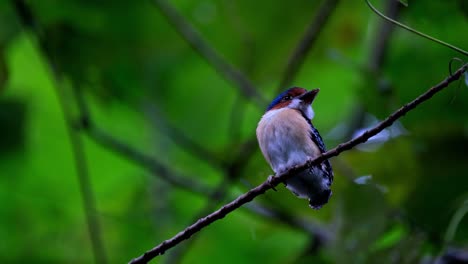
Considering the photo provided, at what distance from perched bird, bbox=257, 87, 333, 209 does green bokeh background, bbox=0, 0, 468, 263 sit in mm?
675

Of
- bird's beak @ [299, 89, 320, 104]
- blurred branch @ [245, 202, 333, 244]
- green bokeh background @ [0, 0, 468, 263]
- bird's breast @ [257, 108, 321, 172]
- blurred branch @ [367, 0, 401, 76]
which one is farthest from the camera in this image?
blurred branch @ [367, 0, 401, 76]

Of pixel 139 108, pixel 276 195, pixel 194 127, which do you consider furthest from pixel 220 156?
pixel 194 127

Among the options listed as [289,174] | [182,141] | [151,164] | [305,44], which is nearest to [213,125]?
[182,141]

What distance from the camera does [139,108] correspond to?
235 inches

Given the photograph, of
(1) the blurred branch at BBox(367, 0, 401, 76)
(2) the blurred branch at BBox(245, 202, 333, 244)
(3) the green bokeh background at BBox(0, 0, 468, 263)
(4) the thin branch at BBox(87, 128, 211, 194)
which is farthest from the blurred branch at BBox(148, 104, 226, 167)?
(1) the blurred branch at BBox(367, 0, 401, 76)

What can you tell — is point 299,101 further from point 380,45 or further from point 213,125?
point 213,125

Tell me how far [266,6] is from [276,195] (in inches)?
63.8

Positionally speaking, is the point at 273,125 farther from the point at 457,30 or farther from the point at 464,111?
the point at 464,111

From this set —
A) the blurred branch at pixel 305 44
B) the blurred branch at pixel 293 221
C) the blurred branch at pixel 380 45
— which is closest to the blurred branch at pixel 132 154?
the blurred branch at pixel 293 221

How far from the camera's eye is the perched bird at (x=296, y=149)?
325 centimetres

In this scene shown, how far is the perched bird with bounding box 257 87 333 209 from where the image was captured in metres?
3.25

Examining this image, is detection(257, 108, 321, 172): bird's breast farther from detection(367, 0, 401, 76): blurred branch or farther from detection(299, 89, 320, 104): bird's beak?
detection(367, 0, 401, 76): blurred branch

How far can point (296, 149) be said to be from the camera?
3.27 meters

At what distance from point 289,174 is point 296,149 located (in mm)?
632
